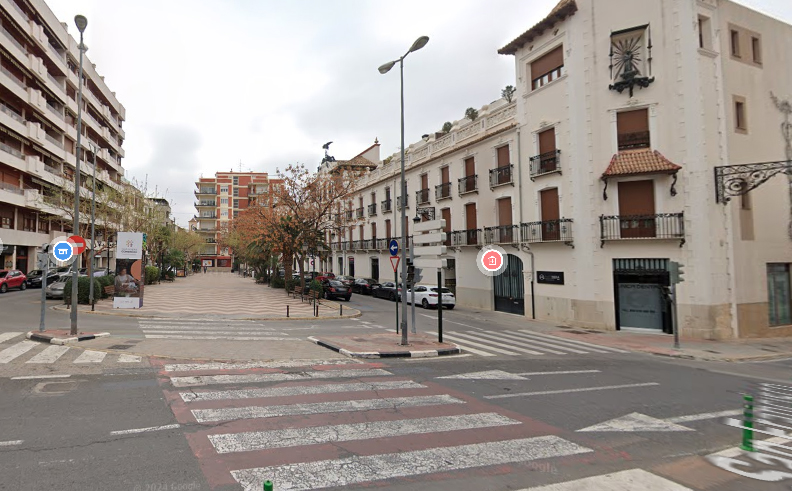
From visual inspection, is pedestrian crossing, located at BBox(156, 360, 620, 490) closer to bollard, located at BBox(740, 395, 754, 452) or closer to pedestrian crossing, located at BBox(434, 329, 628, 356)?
bollard, located at BBox(740, 395, 754, 452)

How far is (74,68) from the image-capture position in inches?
1745

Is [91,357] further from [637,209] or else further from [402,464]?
[637,209]

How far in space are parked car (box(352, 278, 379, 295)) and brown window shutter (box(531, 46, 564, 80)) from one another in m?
19.3

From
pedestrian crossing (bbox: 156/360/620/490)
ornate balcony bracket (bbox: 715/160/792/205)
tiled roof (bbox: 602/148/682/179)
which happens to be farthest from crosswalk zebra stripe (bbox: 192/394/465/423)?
ornate balcony bracket (bbox: 715/160/792/205)

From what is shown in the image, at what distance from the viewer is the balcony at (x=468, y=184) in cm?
2647

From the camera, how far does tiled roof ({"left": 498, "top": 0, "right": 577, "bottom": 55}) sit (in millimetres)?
19805

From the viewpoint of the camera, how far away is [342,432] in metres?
5.73

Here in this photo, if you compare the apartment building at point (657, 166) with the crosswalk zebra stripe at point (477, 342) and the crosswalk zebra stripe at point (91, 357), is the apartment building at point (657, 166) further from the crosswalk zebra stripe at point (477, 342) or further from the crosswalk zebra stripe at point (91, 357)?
the crosswalk zebra stripe at point (91, 357)

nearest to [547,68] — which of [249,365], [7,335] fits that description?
[249,365]

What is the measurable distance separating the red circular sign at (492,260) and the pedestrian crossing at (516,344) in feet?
25.2

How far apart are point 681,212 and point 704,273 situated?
102 inches

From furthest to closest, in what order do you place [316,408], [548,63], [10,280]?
[10,280] → [548,63] → [316,408]

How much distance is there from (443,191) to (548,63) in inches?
422

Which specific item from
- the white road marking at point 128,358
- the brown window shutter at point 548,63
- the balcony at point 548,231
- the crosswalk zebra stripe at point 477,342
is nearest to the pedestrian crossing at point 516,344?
the crosswalk zebra stripe at point 477,342
